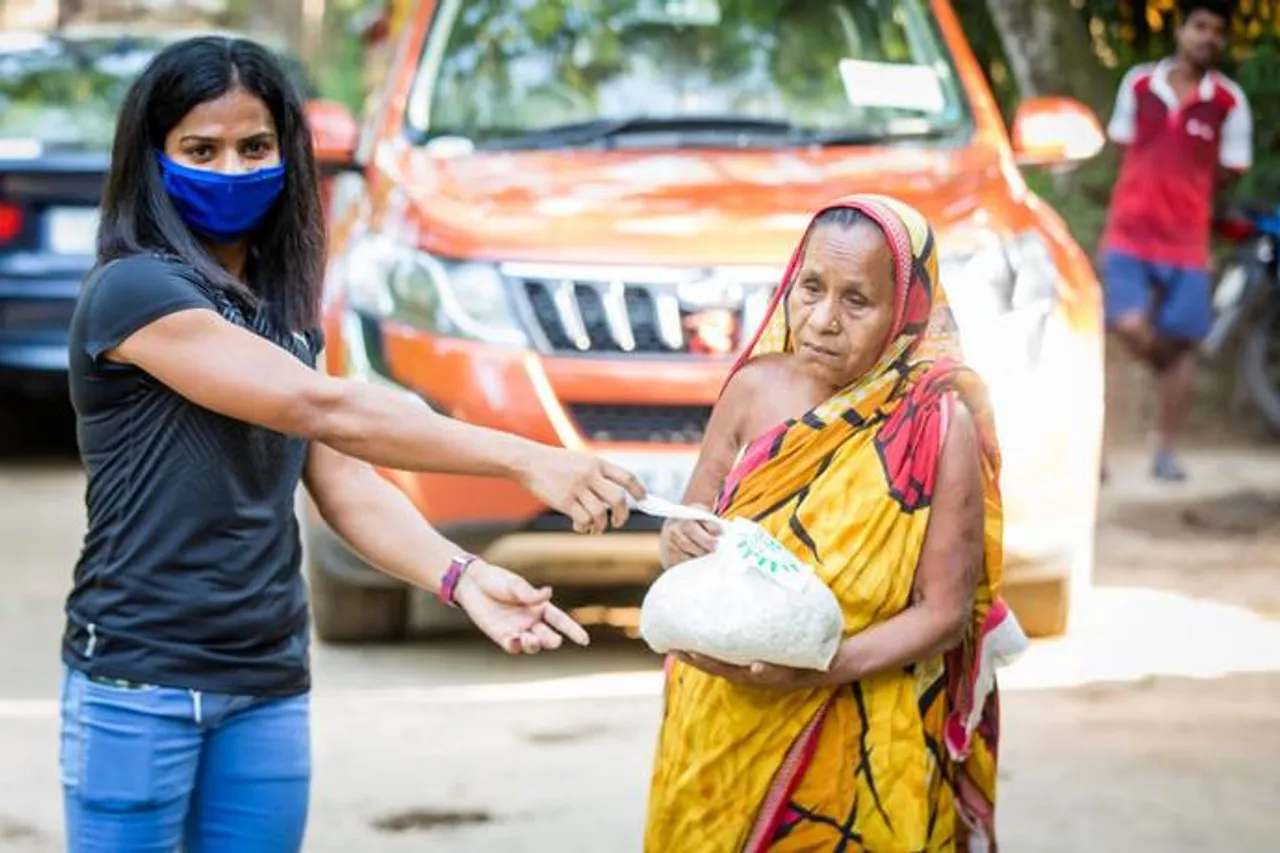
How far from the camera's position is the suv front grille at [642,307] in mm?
6953

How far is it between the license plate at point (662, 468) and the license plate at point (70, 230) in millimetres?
4841

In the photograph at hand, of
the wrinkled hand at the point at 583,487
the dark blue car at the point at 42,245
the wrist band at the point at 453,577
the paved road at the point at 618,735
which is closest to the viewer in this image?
the wrinkled hand at the point at 583,487

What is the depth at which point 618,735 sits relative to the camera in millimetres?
6434

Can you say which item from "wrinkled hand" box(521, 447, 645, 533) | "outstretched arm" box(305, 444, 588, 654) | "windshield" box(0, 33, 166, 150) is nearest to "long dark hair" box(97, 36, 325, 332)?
"outstretched arm" box(305, 444, 588, 654)

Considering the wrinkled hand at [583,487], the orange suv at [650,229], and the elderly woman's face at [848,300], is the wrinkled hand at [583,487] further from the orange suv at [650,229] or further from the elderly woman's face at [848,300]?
the orange suv at [650,229]

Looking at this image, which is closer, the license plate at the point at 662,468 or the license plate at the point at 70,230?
the license plate at the point at 662,468

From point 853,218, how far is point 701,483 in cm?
46

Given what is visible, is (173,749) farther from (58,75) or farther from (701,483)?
(58,75)

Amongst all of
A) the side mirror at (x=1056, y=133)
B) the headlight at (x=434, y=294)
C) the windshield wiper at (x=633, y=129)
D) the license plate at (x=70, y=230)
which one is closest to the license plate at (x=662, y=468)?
the headlight at (x=434, y=294)

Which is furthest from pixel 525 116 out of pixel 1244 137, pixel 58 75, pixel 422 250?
pixel 58 75

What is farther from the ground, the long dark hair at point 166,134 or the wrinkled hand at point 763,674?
the long dark hair at point 166,134

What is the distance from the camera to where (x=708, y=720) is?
3.52 metres

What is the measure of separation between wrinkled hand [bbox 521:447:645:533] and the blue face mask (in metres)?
0.58

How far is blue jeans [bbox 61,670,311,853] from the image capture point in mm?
3289
